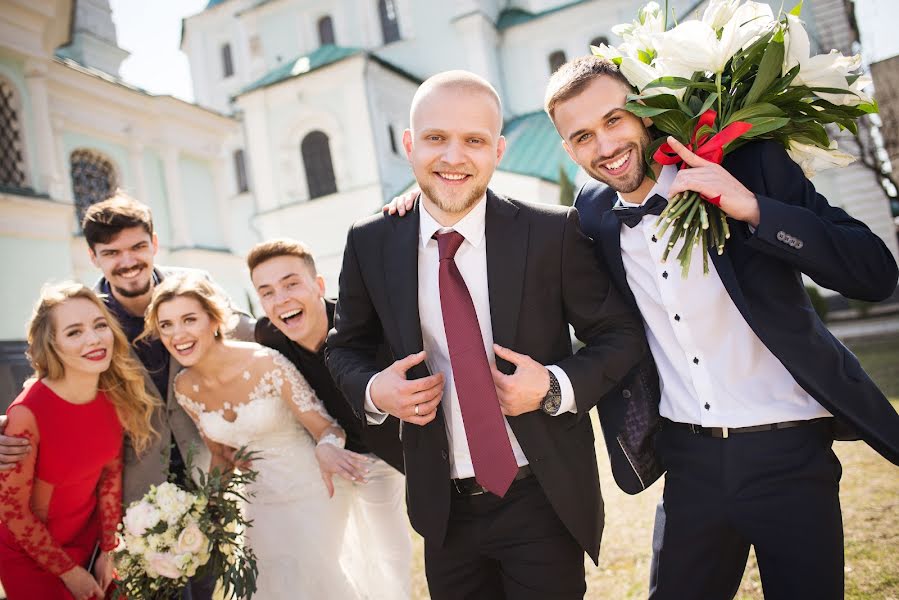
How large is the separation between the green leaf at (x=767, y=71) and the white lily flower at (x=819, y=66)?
51 millimetres

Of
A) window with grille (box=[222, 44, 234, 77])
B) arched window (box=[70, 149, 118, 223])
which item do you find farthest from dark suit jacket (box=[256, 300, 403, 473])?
window with grille (box=[222, 44, 234, 77])

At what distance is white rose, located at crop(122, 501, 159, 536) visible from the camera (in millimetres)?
3168

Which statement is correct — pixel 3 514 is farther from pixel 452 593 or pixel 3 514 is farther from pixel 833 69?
pixel 833 69

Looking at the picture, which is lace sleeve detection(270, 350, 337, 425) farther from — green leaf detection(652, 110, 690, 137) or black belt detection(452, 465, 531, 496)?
green leaf detection(652, 110, 690, 137)

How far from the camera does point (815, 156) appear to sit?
2494 mm

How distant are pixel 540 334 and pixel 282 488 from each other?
7.61 ft

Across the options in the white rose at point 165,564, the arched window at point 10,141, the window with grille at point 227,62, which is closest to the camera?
the white rose at point 165,564

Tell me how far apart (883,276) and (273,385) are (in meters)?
3.25

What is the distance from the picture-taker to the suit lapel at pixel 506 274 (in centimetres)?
244

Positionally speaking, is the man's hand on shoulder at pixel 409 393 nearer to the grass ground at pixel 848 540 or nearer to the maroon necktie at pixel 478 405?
the maroon necktie at pixel 478 405

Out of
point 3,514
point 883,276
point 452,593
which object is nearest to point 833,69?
point 883,276

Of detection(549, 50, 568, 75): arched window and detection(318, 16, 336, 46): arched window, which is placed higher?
detection(318, 16, 336, 46): arched window

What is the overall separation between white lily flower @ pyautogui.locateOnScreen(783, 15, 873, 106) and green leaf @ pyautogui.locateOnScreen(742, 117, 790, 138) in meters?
0.22

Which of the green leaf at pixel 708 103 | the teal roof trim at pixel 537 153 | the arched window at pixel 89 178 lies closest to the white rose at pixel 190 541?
the green leaf at pixel 708 103
